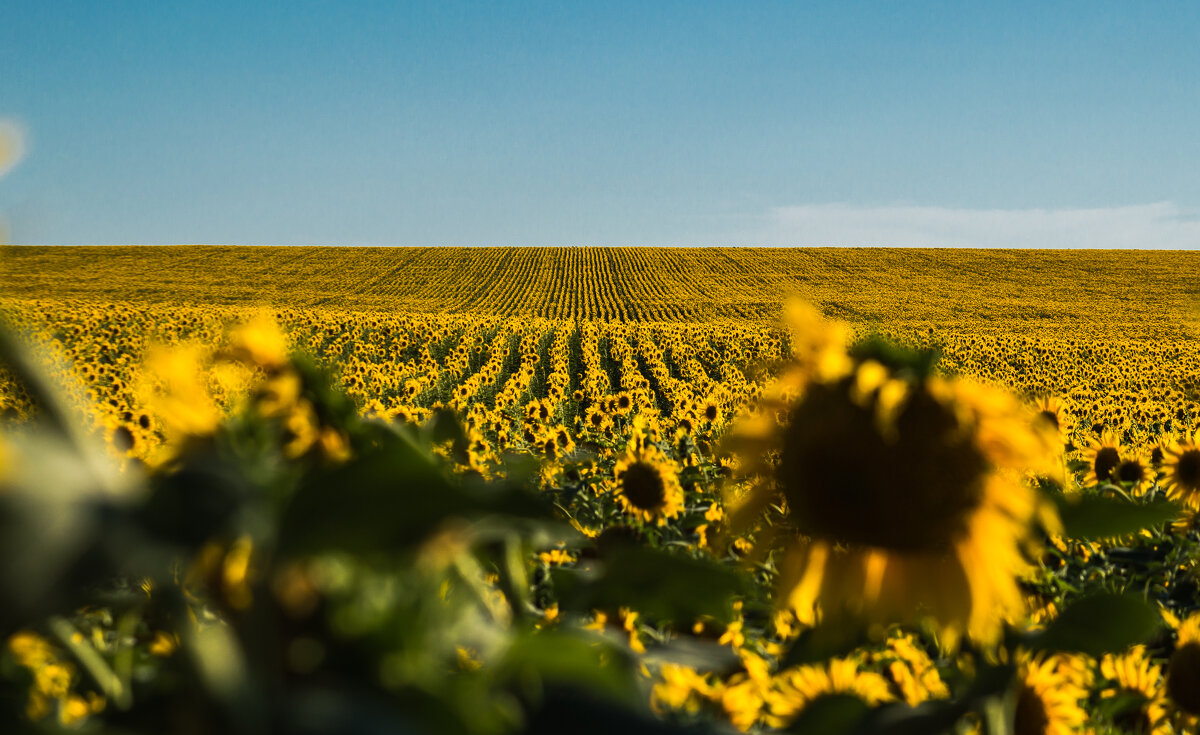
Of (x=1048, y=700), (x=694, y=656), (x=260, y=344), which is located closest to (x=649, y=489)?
(x=1048, y=700)

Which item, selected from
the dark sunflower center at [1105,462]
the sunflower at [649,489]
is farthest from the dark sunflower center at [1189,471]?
the sunflower at [649,489]

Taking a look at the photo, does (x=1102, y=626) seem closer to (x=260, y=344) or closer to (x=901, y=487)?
(x=901, y=487)

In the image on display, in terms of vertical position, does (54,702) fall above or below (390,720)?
below

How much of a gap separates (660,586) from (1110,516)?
58cm

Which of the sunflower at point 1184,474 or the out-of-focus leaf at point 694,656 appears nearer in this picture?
the out-of-focus leaf at point 694,656

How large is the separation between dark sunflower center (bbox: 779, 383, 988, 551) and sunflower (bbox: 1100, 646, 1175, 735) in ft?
3.13

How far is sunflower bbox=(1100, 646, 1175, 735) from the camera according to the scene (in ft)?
5.87

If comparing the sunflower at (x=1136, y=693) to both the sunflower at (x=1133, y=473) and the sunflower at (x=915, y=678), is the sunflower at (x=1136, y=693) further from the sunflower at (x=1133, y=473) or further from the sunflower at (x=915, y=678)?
the sunflower at (x=1133, y=473)

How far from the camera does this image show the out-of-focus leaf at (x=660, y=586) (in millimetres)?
594

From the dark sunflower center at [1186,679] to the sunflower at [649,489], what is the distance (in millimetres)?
2850

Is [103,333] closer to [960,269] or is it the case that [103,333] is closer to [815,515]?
[815,515]

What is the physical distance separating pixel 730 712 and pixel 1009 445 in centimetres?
65

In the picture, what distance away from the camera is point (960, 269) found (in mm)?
61750

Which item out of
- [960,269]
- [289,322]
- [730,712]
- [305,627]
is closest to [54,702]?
[305,627]
